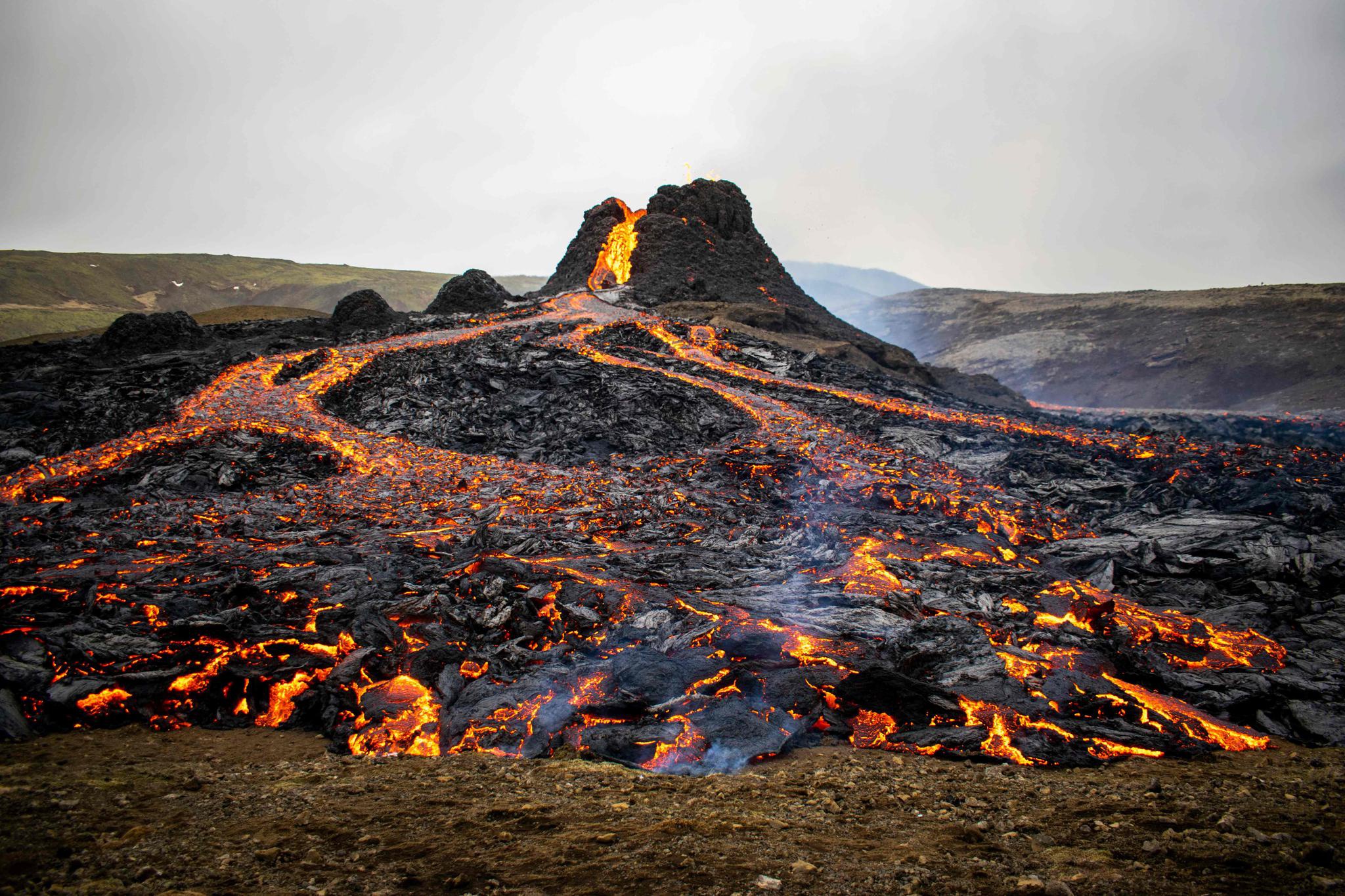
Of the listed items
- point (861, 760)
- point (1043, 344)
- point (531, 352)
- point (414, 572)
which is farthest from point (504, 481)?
point (1043, 344)

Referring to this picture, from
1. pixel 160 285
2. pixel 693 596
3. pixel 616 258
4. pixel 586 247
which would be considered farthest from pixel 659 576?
pixel 160 285

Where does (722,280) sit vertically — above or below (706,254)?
below

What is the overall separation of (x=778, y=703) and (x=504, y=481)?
39.9 ft

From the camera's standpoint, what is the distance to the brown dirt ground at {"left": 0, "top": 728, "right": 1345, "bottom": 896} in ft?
11.6

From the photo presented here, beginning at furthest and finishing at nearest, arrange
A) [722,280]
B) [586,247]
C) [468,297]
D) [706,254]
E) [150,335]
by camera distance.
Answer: [586,247]
[706,254]
[722,280]
[468,297]
[150,335]

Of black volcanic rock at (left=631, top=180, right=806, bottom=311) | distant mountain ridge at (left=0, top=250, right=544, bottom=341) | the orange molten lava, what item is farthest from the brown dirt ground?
distant mountain ridge at (left=0, top=250, right=544, bottom=341)

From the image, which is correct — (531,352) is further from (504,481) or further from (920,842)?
(920,842)

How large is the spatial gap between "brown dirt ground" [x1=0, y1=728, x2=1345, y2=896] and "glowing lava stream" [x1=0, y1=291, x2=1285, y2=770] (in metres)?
0.76

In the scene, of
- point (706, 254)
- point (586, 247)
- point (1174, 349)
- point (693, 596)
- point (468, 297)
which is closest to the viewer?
point (693, 596)

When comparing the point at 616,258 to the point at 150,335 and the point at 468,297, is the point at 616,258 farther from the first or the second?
the point at 150,335

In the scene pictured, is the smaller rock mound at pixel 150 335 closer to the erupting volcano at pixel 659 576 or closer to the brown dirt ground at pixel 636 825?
the erupting volcano at pixel 659 576

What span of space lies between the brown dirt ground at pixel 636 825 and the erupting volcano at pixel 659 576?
2.66 ft

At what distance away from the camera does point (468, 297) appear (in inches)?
1544

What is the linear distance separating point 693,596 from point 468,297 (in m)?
34.0
